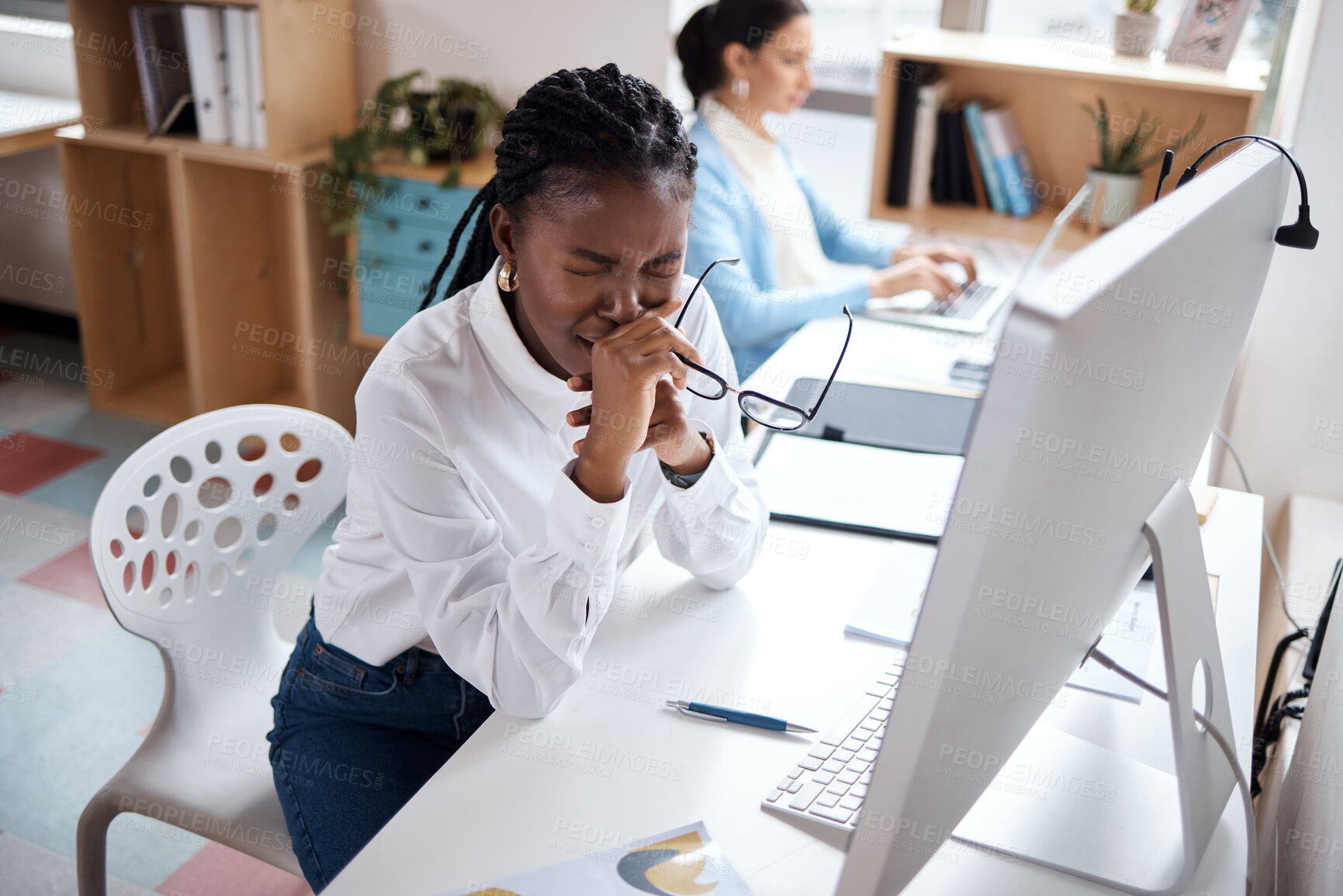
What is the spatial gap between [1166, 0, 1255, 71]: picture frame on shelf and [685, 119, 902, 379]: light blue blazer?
925mm

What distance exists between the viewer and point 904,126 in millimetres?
Answer: 2615

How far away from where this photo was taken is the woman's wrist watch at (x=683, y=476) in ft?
3.90

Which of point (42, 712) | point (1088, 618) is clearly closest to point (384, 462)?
point (1088, 618)

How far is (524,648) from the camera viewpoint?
980 millimetres

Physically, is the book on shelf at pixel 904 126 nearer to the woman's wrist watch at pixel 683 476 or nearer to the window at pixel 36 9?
the woman's wrist watch at pixel 683 476

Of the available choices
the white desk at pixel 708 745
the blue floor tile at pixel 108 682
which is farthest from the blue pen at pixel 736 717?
the blue floor tile at pixel 108 682

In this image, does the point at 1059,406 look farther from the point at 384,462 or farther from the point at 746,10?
the point at 746,10

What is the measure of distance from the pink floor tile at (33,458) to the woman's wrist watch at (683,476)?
2226 millimetres

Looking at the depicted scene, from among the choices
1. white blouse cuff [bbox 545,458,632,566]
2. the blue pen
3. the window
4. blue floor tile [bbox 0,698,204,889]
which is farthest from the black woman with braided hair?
the window

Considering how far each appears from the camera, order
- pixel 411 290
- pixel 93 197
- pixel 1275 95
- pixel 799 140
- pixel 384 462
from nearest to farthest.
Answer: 1. pixel 384 462
2. pixel 1275 95
3. pixel 411 290
4. pixel 93 197
5. pixel 799 140

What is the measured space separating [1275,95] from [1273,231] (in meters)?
1.66

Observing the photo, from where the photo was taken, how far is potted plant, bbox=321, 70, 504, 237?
2711 mm

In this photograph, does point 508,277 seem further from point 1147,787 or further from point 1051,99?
point 1051,99

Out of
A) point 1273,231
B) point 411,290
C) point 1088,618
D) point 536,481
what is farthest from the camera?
point 411,290
